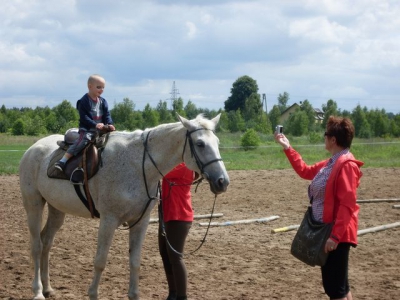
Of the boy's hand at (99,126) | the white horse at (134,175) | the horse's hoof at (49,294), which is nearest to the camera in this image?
the white horse at (134,175)

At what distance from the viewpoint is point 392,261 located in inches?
290

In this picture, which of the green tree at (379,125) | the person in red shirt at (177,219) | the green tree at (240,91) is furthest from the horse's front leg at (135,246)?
the green tree at (240,91)

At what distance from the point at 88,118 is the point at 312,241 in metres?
2.64

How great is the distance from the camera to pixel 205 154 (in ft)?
15.3

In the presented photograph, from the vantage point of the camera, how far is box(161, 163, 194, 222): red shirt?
17.3 feet

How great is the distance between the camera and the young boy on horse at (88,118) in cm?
548

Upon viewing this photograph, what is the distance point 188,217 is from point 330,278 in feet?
5.32

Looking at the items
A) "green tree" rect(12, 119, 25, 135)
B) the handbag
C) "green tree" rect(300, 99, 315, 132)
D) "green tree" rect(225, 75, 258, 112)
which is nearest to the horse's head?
the handbag

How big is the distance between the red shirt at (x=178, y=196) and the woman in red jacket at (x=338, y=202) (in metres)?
1.39

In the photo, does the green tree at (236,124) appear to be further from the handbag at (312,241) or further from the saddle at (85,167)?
the handbag at (312,241)

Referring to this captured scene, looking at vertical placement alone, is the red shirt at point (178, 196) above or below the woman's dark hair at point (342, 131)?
below

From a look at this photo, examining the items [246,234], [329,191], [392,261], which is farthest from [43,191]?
[392,261]

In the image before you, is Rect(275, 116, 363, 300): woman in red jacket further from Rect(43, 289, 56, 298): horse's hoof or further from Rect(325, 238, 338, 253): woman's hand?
Rect(43, 289, 56, 298): horse's hoof

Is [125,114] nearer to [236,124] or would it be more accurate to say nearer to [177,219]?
[236,124]
